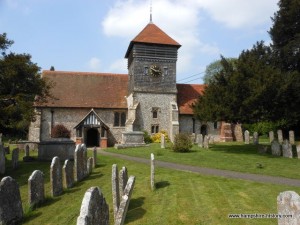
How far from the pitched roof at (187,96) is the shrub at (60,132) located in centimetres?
1199

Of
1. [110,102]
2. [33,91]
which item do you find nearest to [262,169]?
[33,91]

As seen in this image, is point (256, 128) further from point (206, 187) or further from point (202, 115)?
point (206, 187)

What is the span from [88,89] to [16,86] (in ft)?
59.6

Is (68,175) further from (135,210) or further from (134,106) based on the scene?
(134,106)

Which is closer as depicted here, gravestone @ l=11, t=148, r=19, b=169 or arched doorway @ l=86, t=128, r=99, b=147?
gravestone @ l=11, t=148, r=19, b=169

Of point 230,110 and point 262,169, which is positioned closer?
point 262,169

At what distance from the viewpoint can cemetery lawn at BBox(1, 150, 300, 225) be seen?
8414 mm

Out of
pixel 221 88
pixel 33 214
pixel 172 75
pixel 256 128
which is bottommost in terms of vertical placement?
pixel 33 214

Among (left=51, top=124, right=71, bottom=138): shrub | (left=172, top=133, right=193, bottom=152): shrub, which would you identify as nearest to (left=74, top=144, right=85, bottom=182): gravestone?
(left=172, top=133, right=193, bottom=152): shrub

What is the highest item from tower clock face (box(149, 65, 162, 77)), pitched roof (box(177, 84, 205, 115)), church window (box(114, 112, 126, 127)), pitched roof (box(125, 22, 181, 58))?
pitched roof (box(125, 22, 181, 58))

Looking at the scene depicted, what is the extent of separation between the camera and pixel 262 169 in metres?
15.1

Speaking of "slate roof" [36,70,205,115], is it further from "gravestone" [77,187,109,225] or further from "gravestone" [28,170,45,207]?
"gravestone" [77,187,109,225]

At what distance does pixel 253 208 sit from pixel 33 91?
49.2ft

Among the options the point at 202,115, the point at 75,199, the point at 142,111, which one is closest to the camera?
the point at 75,199
